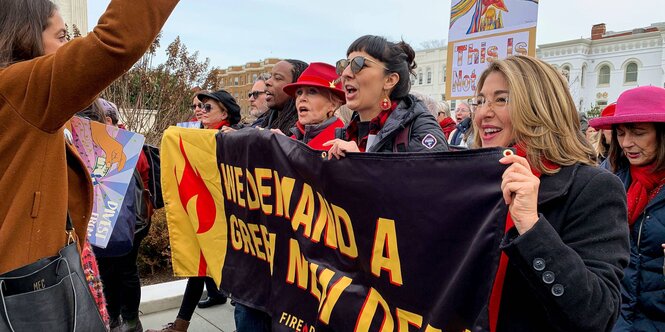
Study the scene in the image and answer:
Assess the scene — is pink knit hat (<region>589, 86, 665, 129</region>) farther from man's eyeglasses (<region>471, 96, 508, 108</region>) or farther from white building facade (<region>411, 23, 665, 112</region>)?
white building facade (<region>411, 23, 665, 112</region>)

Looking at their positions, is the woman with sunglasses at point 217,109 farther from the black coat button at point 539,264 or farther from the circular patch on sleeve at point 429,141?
the black coat button at point 539,264

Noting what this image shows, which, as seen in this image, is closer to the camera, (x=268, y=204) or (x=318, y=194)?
(x=318, y=194)

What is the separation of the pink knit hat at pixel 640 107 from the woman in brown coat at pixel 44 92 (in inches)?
93.8

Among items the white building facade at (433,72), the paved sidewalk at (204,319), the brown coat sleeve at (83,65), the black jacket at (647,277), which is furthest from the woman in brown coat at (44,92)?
the white building facade at (433,72)

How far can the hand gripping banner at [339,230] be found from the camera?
1.71 meters

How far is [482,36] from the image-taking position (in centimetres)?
517

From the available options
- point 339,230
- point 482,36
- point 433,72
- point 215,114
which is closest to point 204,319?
point 215,114

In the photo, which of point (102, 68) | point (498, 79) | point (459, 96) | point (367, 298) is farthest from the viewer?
point (459, 96)

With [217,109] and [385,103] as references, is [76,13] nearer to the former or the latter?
[217,109]

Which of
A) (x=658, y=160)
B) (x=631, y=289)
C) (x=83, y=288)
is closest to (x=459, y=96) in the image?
(x=658, y=160)

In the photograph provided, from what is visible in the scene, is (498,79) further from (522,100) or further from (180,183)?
(180,183)

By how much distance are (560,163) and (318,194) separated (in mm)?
1248

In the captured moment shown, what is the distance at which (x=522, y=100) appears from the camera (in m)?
1.75

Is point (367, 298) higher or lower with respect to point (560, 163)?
lower
